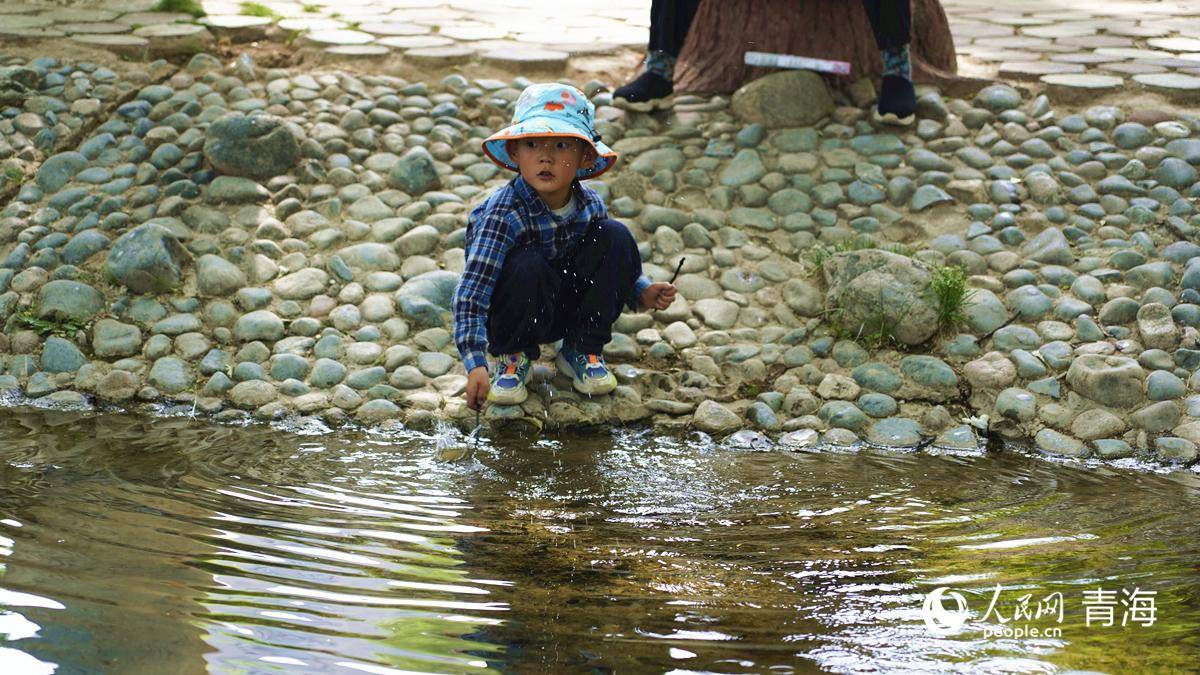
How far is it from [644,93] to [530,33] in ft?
4.46

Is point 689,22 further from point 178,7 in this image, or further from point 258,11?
point 178,7

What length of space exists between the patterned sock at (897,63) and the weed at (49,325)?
3529 mm

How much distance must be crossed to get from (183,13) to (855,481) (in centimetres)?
471

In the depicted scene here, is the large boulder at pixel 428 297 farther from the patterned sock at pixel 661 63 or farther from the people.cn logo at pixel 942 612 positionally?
the people.cn logo at pixel 942 612

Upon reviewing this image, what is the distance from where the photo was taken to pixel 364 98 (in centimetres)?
570

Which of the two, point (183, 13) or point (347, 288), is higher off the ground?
point (183, 13)

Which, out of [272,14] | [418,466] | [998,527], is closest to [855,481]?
[998,527]

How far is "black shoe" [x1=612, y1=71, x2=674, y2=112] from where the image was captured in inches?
218

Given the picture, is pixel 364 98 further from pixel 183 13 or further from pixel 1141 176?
pixel 1141 176

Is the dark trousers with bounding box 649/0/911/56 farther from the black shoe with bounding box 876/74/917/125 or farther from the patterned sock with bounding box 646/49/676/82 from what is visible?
the black shoe with bounding box 876/74/917/125

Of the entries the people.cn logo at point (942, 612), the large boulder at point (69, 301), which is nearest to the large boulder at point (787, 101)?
the large boulder at point (69, 301)

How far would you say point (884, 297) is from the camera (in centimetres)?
438

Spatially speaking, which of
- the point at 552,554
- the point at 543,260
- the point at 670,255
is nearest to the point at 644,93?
the point at 670,255

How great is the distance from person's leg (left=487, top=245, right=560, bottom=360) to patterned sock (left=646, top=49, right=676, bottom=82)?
192cm
